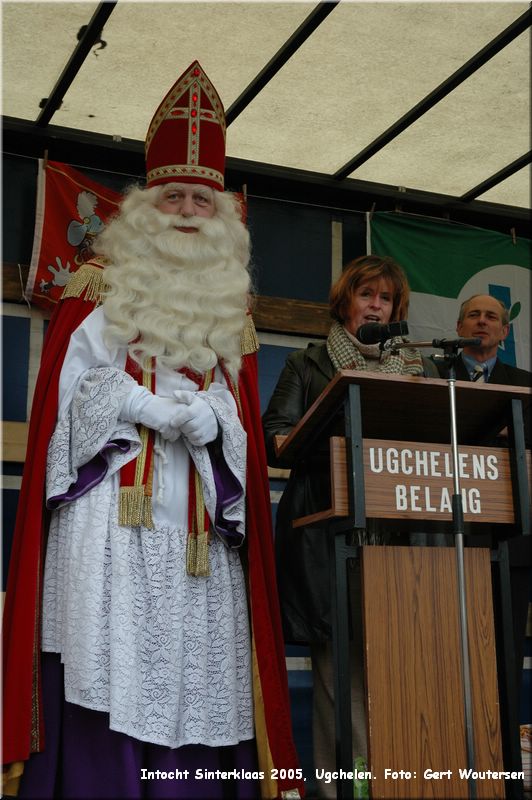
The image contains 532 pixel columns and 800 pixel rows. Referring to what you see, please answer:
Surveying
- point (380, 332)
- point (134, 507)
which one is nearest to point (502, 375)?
point (380, 332)

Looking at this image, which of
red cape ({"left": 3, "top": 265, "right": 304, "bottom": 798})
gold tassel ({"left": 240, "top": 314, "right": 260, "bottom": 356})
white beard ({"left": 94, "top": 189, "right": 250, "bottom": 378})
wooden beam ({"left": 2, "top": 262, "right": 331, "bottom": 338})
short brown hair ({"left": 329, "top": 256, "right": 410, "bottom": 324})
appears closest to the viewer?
red cape ({"left": 3, "top": 265, "right": 304, "bottom": 798})

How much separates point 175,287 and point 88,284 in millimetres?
304

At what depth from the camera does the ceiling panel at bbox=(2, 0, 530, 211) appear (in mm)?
4391

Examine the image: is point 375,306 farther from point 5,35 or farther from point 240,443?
point 5,35

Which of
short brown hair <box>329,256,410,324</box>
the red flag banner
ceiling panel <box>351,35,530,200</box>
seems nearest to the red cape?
short brown hair <box>329,256,410,324</box>

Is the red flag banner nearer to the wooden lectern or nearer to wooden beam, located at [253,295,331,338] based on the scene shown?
wooden beam, located at [253,295,331,338]

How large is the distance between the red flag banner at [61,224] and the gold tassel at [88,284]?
1.79 metres

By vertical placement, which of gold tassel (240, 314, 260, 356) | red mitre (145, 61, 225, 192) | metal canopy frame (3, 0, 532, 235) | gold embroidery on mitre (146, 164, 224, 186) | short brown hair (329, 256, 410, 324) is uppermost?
metal canopy frame (3, 0, 532, 235)

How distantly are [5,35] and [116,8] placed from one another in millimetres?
551

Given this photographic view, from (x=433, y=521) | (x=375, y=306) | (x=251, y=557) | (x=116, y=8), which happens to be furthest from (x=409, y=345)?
(x=116, y=8)

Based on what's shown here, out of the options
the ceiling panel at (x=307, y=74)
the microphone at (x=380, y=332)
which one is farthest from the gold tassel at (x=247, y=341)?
the ceiling panel at (x=307, y=74)

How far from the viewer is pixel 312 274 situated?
19.4ft

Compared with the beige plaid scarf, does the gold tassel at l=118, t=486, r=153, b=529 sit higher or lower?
lower

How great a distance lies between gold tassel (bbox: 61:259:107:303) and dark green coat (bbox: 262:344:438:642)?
2.76 feet
